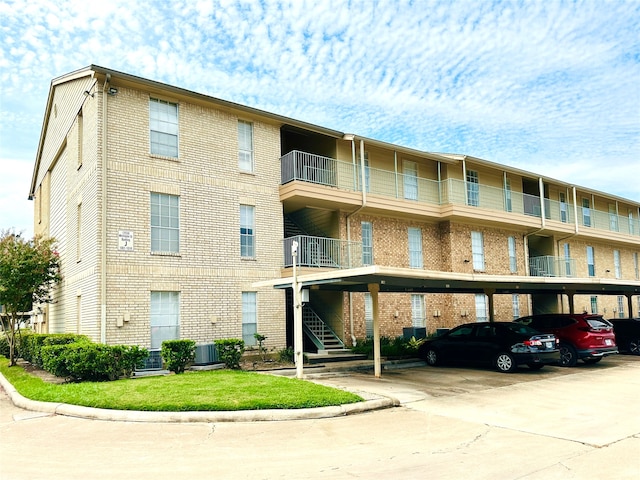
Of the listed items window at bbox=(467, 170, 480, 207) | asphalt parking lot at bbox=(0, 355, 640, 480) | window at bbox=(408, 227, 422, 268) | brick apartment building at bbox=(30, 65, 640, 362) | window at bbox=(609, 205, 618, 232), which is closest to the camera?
asphalt parking lot at bbox=(0, 355, 640, 480)

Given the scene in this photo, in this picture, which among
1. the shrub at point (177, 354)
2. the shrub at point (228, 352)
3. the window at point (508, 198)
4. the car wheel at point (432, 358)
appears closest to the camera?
the shrub at point (177, 354)

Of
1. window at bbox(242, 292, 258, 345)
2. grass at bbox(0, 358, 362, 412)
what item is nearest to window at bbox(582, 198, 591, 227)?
window at bbox(242, 292, 258, 345)

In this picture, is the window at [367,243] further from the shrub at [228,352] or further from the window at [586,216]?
the window at [586,216]

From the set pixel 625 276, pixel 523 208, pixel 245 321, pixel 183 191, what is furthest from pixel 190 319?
pixel 625 276

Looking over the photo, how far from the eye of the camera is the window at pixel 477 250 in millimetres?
25984

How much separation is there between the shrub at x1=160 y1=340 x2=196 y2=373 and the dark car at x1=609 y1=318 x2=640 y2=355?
55.4 ft

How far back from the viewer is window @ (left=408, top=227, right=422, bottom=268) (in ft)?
79.2

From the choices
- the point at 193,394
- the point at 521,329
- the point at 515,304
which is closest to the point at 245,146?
the point at 193,394

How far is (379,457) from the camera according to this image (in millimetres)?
7520

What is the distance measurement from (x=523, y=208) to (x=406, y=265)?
8.57m

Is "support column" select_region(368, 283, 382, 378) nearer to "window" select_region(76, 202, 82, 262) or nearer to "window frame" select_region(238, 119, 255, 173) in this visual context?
"window frame" select_region(238, 119, 255, 173)

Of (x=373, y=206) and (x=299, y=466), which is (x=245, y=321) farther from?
(x=299, y=466)

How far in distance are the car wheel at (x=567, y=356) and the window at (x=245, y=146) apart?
11995 mm

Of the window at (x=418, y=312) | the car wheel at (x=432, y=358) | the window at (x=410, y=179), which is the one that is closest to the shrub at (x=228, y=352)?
the car wheel at (x=432, y=358)
